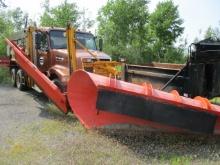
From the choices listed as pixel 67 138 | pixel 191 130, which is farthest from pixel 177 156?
pixel 67 138

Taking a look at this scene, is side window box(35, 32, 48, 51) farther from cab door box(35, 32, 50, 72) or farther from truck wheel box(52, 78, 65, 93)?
truck wheel box(52, 78, 65, 93)

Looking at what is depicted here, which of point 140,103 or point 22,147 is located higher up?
point 140,103

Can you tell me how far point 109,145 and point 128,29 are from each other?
113 ft

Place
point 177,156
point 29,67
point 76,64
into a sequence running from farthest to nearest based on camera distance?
point 29,67, point 76,64, point 177,156

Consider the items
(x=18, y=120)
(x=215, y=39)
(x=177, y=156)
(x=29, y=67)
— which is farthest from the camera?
(x=29, y=67)

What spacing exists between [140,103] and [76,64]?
12.5 feet

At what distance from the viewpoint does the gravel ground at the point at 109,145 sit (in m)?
5.75

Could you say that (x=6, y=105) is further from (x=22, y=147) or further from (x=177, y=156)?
(x=177, y=156)

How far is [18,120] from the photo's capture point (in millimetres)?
8859

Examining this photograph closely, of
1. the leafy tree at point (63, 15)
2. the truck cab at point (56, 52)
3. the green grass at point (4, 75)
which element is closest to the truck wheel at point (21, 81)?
the truck cab at point (56, 52)

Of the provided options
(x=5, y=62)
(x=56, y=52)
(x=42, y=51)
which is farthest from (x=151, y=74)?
(x=5, y=62)

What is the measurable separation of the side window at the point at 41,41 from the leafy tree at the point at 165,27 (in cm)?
2934

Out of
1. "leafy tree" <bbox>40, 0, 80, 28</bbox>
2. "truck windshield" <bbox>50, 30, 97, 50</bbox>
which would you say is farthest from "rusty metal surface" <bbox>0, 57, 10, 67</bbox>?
"leafy tree" <bbox>40, 0, 80, 28</bbox>

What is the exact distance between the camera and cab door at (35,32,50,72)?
1157 cm
